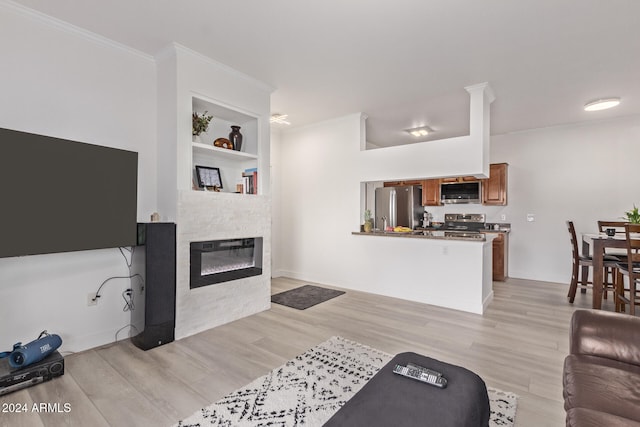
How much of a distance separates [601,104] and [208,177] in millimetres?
5123

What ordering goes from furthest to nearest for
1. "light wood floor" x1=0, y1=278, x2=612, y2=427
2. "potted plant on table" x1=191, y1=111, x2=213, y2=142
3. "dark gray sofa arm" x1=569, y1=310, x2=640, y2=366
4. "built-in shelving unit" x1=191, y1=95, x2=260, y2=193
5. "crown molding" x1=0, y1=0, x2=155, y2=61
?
"built-in shelving unit" x1=191, y1=95, x2=260, y2=193
"potted plant on table" x1=191, y1=111, x2=213, y2=142
"crown molding" x1=0, y1=0, x2=155, y2=61
"light wood floor" x1=0, y1=278, x2=612, y2=427
"dark gray sofa arm" x1=569, y1=310, x2=640, y2=366

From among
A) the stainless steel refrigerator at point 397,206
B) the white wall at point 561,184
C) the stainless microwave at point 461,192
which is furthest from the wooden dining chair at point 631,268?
the stainless steel refrigerator at point 397,206

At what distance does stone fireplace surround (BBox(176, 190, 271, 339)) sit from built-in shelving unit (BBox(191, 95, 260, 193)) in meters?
0.37

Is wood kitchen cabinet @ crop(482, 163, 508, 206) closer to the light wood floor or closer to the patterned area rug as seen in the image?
the light wood floor

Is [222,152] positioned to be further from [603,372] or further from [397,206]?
[397,206]

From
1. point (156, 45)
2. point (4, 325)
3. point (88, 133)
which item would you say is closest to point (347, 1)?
point (156, 45)

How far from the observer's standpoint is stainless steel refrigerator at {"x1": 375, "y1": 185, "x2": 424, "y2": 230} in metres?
5.91

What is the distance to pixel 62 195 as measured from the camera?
92.7 inches

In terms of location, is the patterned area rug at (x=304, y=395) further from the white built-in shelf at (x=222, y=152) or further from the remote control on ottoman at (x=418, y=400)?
the white built-in shelf at (x=222, y=152)

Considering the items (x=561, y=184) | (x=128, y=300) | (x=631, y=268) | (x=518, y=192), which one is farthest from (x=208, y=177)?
(x=561, y=184)

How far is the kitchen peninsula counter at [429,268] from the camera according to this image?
3.91m

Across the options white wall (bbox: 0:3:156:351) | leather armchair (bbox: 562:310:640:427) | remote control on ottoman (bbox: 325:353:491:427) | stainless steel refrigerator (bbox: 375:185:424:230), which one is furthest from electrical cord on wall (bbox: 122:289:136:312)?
stainless steel refrigerator (bbox: 375:185:424:230)

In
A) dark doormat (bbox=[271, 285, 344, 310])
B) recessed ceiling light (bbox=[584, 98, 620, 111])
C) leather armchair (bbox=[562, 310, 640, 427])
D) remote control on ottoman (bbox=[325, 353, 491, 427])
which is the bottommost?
dark doormat (bbox=[271, 285, 344, 310])

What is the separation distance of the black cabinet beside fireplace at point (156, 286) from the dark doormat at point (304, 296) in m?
1.59
